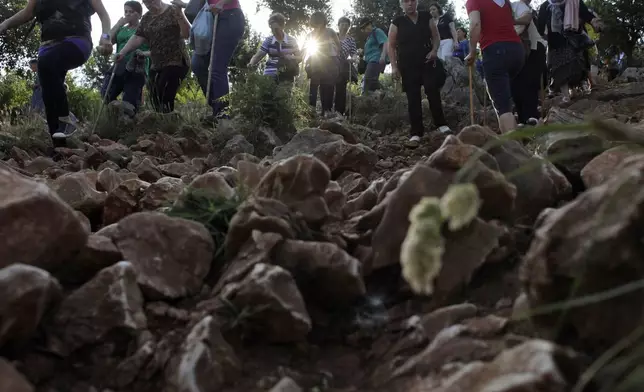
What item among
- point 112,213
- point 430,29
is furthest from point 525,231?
point 430,29

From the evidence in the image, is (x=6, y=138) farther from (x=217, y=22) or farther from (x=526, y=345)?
(x=526, y=345)

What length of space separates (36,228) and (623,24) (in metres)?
18.9

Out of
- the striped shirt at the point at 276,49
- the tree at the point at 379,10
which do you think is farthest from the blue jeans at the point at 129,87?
the tree at the point at 379,10

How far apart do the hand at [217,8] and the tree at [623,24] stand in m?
13.7

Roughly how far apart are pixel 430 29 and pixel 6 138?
4542 millimetres

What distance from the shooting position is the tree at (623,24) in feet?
56.2

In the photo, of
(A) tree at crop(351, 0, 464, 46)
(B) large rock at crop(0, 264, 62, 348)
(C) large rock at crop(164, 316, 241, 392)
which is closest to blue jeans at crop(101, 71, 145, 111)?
(B) large rock at crop(0, 264, 62, 348)

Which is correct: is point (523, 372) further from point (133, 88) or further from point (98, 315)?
point (133, 88)

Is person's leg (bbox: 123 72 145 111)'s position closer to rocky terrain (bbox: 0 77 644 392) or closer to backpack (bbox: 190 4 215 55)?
backpack (bbox: 190 4 215 55)

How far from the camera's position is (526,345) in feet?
3.62

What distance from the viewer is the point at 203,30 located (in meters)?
7.10

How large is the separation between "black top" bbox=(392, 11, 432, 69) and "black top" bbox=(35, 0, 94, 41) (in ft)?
10.2

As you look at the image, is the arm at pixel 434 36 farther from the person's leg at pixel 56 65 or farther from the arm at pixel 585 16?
the person's leg at pixel 56 65

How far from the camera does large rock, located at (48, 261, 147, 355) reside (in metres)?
1.44
